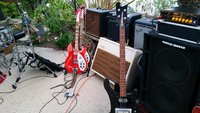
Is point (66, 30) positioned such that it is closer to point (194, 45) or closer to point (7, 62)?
point (7, 62)

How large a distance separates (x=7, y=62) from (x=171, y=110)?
2.50 m

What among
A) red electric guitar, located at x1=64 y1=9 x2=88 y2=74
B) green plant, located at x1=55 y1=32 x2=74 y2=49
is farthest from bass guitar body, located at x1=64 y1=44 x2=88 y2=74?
green plant, located at x1=55 y1=32 x2=74 y2=49

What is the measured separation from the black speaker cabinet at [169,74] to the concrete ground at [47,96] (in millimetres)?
580

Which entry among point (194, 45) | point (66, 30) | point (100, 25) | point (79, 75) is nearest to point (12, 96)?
point (79, 75)

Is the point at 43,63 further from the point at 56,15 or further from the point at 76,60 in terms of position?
the point at 56,15

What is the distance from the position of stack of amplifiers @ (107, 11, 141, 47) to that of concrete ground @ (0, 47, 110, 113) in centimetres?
59

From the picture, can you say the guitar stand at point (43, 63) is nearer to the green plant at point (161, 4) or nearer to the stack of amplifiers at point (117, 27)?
the stack of amplifiers at point (117, 27)

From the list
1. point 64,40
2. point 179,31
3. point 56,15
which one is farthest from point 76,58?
point 56,15

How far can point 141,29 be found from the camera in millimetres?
2053

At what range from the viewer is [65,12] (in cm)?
365

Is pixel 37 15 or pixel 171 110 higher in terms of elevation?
pixel 37 15

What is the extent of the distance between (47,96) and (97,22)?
3.90 feet

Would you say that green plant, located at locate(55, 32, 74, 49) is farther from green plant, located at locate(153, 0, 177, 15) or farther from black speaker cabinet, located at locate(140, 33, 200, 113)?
black speaker cabinet, located at locate(140, 33, 200, 113)

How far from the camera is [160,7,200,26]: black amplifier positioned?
1195 millimetres
